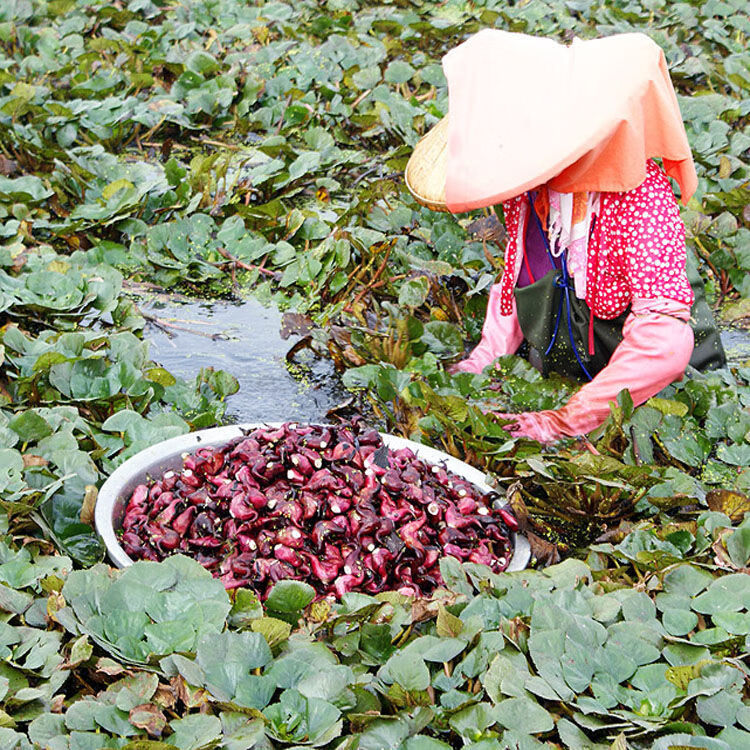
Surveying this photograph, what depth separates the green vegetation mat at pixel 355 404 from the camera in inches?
47.9

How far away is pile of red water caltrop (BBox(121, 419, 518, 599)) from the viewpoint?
5.25 ft

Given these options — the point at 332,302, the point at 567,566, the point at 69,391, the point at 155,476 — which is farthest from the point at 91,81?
the point at 567,566

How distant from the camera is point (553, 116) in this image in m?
1.96

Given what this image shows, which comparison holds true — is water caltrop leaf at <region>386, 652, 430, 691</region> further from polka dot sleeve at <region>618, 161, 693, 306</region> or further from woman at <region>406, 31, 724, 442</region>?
polka dot sleeve at <region>618, 161, 693, 306</region>

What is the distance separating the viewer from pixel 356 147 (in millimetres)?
3822

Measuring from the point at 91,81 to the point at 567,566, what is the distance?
3.02 m

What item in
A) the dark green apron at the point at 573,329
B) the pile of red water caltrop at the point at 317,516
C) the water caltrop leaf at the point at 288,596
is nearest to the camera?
the water caltrop leaf at the point at 288,596

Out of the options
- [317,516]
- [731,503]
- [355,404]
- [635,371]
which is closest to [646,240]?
[635,371]

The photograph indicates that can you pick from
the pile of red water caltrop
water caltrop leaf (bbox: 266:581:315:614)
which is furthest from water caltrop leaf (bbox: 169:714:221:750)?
the pile of red water caltrop

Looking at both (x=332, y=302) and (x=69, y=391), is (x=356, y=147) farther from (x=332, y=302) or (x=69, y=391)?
(x=69, y=391)

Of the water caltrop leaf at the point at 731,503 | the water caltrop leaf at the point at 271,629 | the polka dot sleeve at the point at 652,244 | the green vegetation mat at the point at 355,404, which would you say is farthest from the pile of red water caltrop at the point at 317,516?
the polka dot sleeve at the point at 652,244

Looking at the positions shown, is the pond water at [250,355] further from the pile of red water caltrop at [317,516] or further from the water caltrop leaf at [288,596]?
the water caltrop leaf at [288,596]

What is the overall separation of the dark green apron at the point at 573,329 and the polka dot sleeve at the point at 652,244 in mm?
177

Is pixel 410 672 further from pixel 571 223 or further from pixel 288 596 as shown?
pixel 571 223
